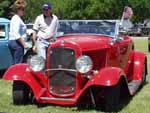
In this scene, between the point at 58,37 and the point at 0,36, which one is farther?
Result: the point at 0,36

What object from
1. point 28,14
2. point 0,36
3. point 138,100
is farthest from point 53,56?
point 28,14

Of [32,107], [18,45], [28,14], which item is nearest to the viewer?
[32,107]

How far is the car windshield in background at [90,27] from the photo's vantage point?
9477 millimetres

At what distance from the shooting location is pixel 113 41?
9086mm

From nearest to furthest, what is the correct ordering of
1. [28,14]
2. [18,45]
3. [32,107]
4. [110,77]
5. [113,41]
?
1. [110,77]
2. [32,107]
3. [113,41]
4. [18,45]
5. [28,14]

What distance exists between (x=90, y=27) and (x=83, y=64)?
5.91 ft

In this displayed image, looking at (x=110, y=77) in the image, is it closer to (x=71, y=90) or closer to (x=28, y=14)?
(x=71, y=90)

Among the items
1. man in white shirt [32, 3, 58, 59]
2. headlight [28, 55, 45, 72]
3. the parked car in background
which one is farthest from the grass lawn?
the parked car in background

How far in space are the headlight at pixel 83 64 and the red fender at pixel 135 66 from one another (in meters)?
2.64

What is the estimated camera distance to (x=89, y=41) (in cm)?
871

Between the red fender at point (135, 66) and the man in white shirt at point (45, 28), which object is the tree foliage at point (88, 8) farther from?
the man in white shirt at point (45, 28)

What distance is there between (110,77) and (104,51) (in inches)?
35.5

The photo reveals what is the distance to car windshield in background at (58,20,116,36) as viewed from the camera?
9477 mm

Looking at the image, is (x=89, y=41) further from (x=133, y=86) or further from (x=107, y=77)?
(x=133, y=86)
